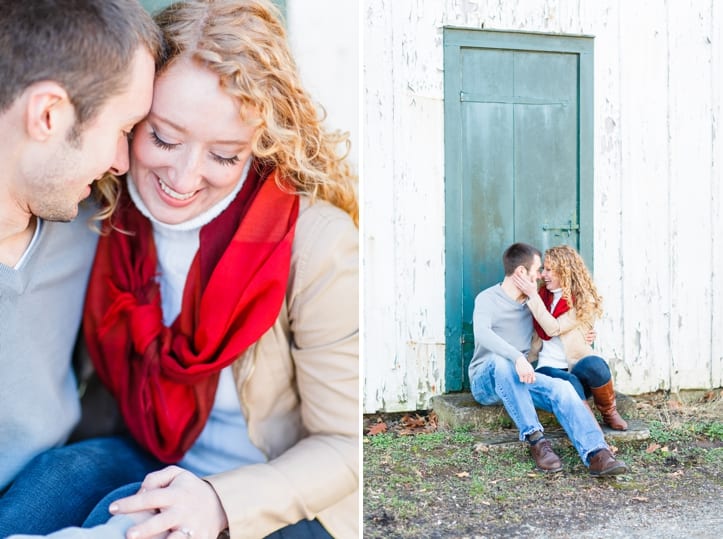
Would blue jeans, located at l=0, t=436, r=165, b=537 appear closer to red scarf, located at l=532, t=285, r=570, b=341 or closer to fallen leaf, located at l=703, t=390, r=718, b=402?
red scarf, located at l=532, t=285, r=570, b=341

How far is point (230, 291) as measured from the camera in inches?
67.5

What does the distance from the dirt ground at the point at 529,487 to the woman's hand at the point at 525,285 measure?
0.80m

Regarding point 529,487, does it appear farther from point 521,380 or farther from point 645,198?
point 645,198

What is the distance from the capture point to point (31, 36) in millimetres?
1536

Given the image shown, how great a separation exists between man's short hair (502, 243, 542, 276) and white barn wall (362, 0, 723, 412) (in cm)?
40

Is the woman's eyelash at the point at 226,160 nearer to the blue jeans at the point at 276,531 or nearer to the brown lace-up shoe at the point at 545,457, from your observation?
the blue jeans at the point at 276,531

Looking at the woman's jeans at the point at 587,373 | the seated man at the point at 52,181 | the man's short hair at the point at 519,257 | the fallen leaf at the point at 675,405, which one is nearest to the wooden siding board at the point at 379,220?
the man's short hair at the point at 519,257

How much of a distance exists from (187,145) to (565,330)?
3003mm

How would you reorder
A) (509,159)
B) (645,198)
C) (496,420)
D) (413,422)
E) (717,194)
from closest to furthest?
(496,420) < (413,422) < (509,159) < (645,198) < (717,194)

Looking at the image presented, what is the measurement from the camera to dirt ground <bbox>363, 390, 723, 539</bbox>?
3426mm

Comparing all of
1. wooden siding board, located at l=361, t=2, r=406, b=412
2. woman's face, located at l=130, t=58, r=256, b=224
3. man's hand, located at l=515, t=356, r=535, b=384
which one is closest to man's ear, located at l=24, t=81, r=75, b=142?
woman's face, located at l=130, t=58, r=256, b=224

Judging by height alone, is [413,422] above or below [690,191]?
below

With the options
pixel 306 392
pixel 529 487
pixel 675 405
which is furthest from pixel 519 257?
pixel 306 392

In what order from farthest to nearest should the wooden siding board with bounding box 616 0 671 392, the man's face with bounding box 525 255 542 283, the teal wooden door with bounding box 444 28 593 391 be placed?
the wooden siding board with bounding box 616 0 671 392 → the teal wooden door with bounding box 444 28 593 391 → the man's face with bounding box 525 255 542 283
